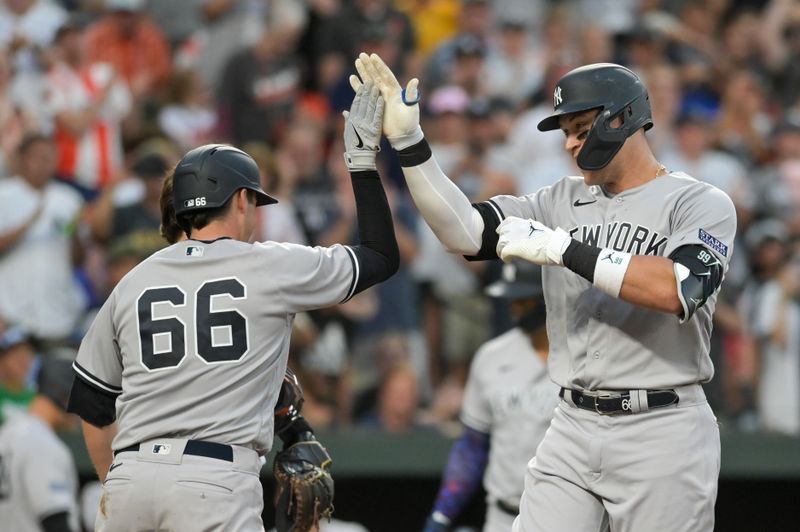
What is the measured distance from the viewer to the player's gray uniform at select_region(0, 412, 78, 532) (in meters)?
5.86

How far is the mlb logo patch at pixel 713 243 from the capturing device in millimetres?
4223

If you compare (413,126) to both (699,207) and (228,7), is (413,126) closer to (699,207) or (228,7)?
(699,207)

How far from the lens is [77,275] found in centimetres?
836

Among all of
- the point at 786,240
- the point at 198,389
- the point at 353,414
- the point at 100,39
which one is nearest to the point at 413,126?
the point at 198,389

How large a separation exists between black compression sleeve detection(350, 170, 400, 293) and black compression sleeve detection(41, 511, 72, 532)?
88.8 inches

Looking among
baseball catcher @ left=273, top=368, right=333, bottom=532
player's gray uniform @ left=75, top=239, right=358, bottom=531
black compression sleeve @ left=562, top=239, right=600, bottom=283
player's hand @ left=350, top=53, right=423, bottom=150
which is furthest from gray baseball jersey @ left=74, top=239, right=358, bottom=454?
black compression sleeve @ left=562, top=239, right=600, bottom=283

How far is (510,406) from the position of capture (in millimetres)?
5926

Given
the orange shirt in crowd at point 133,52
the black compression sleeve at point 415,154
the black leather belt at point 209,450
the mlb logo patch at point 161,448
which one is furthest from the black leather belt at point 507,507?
the orange shirt in crowd at point 133,52

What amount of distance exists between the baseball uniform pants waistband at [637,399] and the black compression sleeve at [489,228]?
60cm

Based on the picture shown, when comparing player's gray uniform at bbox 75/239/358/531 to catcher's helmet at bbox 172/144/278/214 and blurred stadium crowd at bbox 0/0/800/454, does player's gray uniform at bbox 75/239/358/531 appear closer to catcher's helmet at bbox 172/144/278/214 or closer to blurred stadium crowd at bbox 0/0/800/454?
catcher's helmet at bbox 172/144/278/214

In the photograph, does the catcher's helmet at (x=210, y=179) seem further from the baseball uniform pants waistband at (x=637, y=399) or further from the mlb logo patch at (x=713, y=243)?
the mlb logo patch at (x=713, y=243)

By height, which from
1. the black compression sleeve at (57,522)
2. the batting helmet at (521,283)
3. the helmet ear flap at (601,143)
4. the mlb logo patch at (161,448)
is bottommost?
the black compression sleeve at (57,522)

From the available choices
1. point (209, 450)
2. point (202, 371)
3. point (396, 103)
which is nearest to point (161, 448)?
point (209, 450)

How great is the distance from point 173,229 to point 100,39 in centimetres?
574
